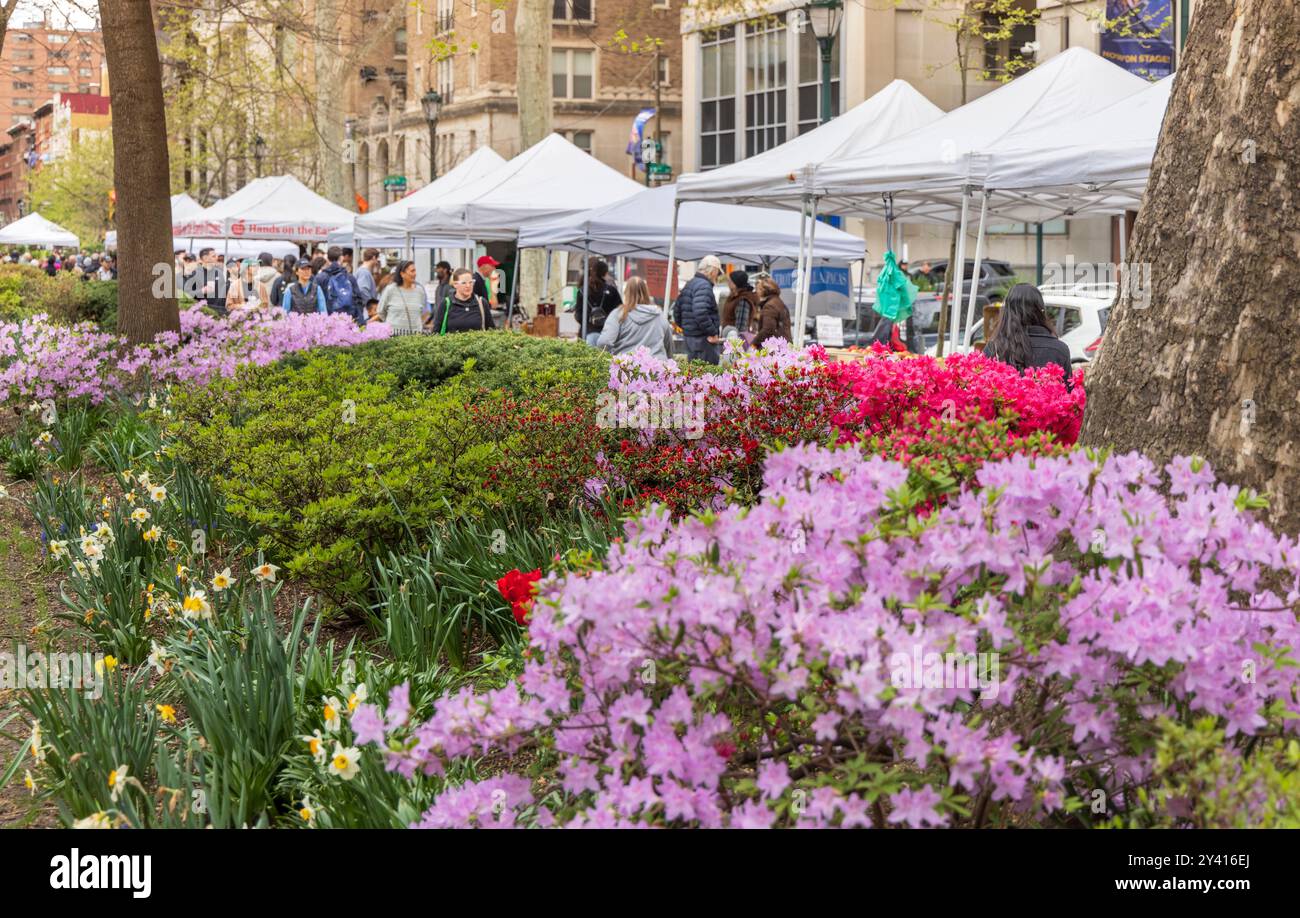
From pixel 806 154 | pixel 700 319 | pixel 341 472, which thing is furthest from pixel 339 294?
pixel 341 472

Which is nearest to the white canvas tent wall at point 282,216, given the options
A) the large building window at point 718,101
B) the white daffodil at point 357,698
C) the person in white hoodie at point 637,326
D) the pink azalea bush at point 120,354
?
the pink azalea bush at point 120,354

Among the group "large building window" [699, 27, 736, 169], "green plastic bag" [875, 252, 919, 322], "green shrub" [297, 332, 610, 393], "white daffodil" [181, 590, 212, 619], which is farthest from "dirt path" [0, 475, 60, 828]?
"large building window" [699, 27, 736, 169]

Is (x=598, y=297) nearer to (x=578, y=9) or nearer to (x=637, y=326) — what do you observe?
(x=637, y=326)

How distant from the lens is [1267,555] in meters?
3.01

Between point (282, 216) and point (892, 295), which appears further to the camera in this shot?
point (282, 216)

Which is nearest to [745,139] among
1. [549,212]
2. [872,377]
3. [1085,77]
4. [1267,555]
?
[549,212]

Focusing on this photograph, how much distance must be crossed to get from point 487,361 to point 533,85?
51.2ft

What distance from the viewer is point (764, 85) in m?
48.2

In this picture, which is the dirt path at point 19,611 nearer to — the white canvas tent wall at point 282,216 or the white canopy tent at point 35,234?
the white canvas tent wall at point 282,216

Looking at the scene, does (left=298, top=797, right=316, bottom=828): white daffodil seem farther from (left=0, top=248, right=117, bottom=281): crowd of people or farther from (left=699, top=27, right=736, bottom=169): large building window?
(left=699, top=27, right=736, bottom=169): large building window
